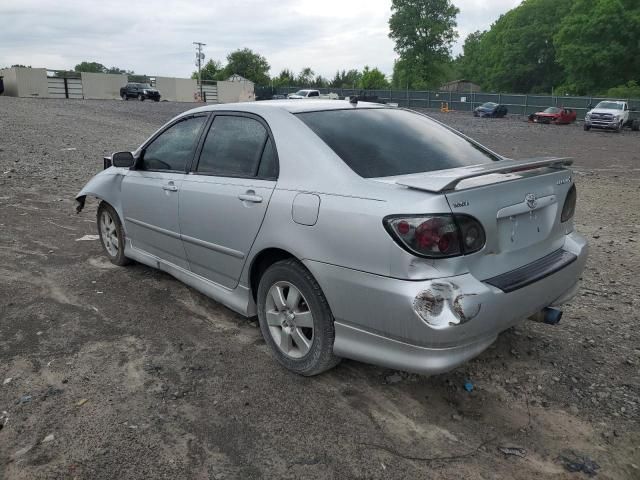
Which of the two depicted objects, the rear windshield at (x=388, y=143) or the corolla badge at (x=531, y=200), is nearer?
the corolla badge at (x=531, y=200)

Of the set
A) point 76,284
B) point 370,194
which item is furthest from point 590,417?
point 76,284

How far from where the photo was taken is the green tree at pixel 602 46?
179ft

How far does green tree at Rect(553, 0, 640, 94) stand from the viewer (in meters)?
54.5

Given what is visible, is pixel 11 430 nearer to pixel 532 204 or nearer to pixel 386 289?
pixel 386 289

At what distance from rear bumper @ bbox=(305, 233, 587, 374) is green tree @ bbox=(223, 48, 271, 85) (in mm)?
86347

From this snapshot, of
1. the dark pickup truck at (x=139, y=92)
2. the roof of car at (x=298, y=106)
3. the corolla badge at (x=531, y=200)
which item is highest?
the dark pickup truck at (x=139, y=92)

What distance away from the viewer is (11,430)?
2.84 metres

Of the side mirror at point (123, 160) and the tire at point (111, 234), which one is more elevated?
the side mirror at point (123, 160)

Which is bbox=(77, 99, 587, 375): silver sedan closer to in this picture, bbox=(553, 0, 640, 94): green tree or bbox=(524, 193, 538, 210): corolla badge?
bbox=(524, 193, 538, 210): corolla badge

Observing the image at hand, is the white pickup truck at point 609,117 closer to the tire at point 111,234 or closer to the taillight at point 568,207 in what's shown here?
the taillight at point 568,207

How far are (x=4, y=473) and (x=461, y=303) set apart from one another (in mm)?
2258

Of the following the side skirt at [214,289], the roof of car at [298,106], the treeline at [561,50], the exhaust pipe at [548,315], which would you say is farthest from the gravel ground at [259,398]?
the treeline at [561,50]

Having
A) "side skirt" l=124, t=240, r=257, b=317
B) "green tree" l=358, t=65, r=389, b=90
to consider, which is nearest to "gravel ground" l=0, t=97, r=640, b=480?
"side skirt" l=124, t=240, r=257, b=317

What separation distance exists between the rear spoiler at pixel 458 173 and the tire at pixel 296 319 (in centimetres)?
79
